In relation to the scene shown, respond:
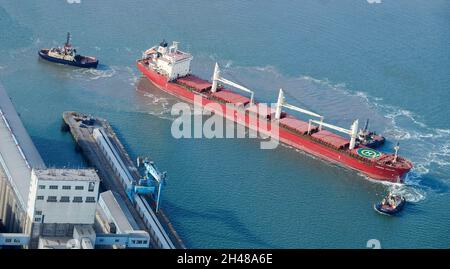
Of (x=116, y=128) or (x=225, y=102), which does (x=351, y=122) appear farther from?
(x=116, y=128)

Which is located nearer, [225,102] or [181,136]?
[181,136]

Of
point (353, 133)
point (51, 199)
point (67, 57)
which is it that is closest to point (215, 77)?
point (67, 57)

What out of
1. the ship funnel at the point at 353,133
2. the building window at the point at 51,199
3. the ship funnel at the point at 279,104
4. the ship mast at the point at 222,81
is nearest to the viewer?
the building window at the point at 51,199

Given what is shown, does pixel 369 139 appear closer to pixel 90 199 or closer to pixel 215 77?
pixel 215 77

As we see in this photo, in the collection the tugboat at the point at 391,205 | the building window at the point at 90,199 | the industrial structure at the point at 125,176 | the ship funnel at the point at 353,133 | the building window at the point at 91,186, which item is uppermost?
the building window at the point at 91,186

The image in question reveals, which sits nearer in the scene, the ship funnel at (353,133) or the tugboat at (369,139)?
the ship funnel at (353,133)

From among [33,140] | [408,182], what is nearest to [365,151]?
[408,182]

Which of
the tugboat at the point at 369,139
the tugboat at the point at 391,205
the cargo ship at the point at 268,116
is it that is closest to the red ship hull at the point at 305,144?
the cargo ship at the point at 268,116

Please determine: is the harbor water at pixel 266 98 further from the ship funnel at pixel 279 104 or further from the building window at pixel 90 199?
the building window at pixel 90 199
